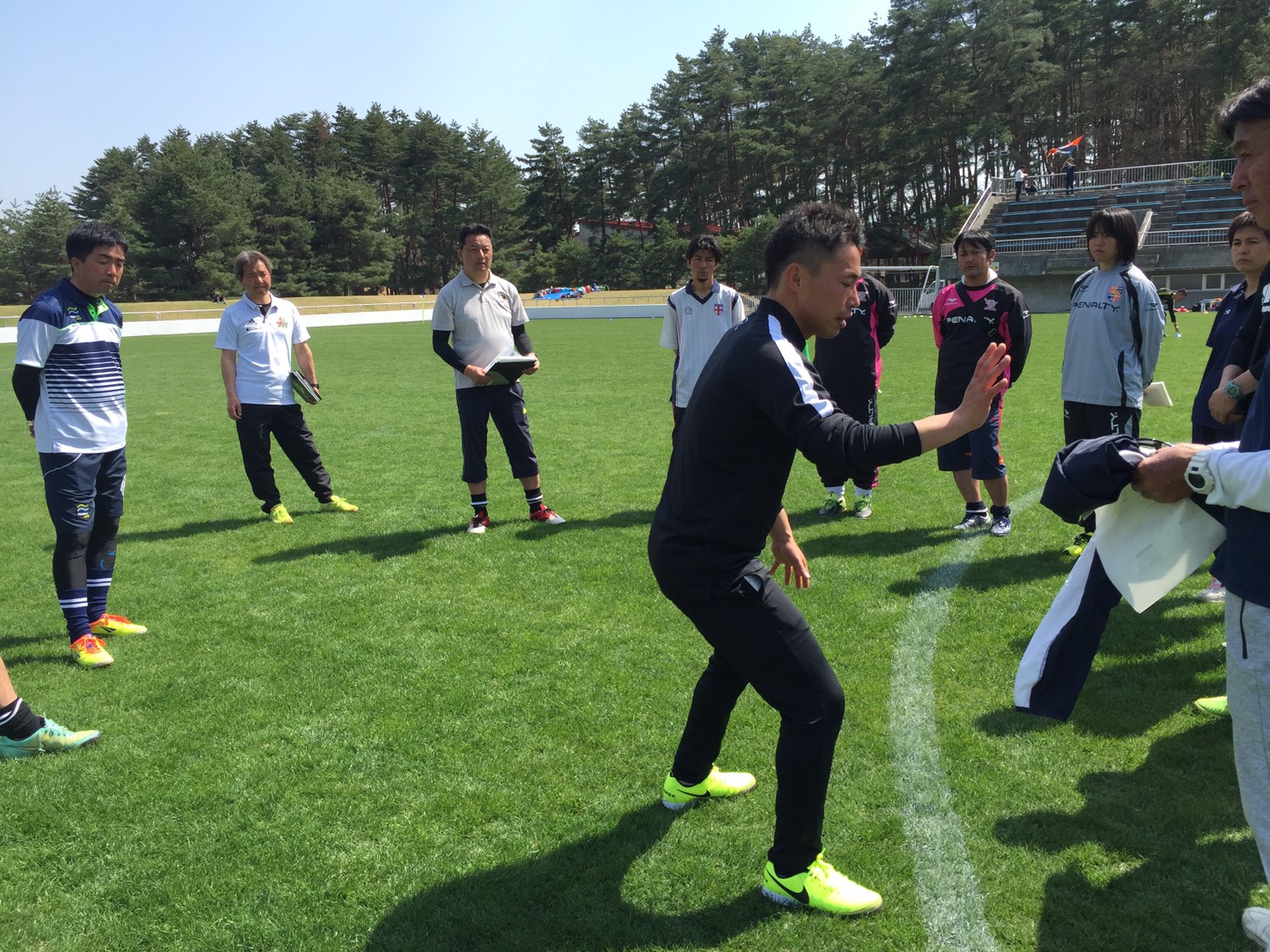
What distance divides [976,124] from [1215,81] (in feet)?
41.9

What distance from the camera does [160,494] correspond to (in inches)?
357

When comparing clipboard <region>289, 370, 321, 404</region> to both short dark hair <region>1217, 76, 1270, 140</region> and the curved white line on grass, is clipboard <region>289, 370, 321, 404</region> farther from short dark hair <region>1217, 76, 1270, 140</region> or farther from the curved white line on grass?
short dark hair <region>1217, 76, 1270, 140</region>

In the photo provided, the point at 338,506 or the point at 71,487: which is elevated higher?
the point at 71,487

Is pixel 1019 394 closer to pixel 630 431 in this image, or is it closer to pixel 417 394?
pixel 630 431

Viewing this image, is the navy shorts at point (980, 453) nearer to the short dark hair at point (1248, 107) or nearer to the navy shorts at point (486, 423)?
the navy shorts at point (486, 423)

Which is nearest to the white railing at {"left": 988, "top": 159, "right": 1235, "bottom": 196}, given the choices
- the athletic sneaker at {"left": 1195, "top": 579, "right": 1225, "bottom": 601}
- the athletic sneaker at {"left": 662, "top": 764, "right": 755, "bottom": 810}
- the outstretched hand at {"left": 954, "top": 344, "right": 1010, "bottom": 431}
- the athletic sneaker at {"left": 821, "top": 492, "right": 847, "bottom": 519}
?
the athletic sneaker at {"left": 821, "top": 492, "right": 847, "bottom": 519}

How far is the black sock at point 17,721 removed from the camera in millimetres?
3805

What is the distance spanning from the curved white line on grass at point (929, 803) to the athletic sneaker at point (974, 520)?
1.86 meters

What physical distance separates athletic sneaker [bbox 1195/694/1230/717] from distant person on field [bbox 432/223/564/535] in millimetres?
4810

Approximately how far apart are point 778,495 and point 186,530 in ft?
21.9

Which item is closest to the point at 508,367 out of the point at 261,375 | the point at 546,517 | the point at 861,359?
the point at 546,517

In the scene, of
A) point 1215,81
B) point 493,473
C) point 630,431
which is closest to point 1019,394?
point 630,431

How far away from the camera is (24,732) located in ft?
12.6

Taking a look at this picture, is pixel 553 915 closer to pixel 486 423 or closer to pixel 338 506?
pixel 486 423
